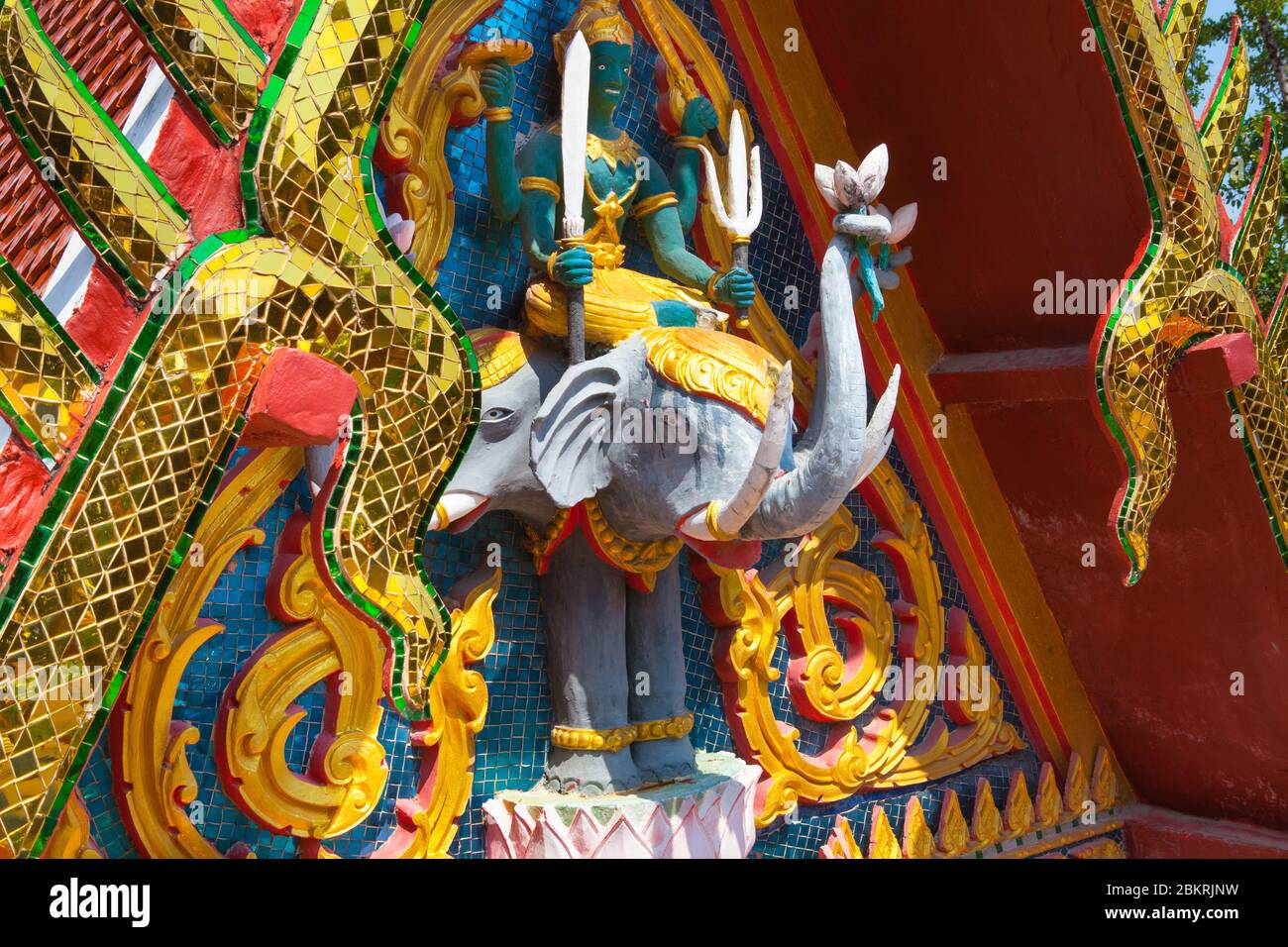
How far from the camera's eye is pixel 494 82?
2645 millimetres

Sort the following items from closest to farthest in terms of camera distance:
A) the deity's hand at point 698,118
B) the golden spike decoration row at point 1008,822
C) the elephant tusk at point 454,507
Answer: the elephant tusk at point 454,507
the deity's hand at point 698,118
the golden spike decoration row at point 1008,822

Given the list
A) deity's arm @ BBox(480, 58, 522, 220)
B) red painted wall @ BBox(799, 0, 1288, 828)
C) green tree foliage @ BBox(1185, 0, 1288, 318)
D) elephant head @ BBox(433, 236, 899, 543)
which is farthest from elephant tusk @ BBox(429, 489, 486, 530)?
green tree foliage @ BBox(1185, 0, 1288, 318)

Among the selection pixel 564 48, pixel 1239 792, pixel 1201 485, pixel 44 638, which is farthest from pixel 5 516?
pixel 1239 792

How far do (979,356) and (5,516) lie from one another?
2.30 metres

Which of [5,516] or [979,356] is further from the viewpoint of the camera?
[979,356]

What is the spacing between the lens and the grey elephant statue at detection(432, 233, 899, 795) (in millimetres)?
2459

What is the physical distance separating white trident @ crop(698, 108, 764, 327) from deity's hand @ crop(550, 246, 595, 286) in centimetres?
36

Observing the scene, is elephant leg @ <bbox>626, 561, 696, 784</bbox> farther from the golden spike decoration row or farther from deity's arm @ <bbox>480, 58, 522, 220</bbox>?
deity's arm @ <bbox>480, 58, 522, 220</bbox>

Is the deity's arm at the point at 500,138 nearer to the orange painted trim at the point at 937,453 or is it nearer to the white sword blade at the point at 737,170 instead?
the white sword blade at the point at 737,170

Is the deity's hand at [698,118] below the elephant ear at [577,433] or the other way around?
the other way around

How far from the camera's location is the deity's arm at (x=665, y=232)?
289 centimetres

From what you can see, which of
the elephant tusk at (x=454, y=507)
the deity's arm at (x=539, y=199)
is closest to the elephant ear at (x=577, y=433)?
the elephant tusk at (x=454, y=507)

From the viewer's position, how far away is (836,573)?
11.0 feet

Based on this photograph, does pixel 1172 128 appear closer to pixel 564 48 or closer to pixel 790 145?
pixel 790 145
